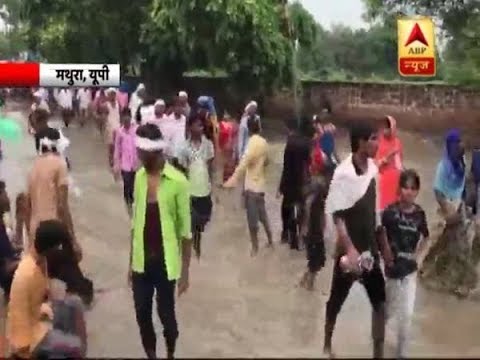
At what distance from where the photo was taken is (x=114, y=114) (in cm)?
1852

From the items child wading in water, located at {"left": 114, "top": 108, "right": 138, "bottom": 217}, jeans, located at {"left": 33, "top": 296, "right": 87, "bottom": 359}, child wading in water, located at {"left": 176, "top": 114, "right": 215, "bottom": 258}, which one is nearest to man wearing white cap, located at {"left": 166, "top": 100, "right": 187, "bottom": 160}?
child wading in water, located at {"left": 114, "top": 108, "right": 138, "bottom": 217}

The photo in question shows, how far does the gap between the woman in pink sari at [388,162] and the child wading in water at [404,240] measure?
110 inches

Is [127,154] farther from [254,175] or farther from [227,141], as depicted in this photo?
[227,141]

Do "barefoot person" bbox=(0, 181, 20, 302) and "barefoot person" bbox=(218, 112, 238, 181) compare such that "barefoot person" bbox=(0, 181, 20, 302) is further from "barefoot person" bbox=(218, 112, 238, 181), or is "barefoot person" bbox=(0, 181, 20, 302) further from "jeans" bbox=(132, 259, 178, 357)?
"barefoot person" bbox=(218, 112, 238, 181)

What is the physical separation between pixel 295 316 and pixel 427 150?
16197mm

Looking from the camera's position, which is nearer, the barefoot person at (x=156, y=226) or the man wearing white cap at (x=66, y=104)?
the barefoot person at (x=156, y=226)

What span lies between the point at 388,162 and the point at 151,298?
3.99 m

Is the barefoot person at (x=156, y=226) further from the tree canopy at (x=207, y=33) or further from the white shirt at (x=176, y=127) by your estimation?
the tree canopy at (x=207, y=33)

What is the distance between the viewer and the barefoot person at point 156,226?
6879 mm

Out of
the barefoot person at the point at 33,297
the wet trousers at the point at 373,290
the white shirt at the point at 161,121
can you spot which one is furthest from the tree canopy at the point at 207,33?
the barefoot person at the point at 33,297

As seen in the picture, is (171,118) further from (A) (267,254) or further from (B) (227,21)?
(B) (227,21)

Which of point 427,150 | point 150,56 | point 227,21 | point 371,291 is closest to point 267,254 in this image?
point 371,291

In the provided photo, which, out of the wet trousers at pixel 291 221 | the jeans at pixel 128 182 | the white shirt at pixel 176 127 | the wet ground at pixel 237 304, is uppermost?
the white shirt at pixel 176 127

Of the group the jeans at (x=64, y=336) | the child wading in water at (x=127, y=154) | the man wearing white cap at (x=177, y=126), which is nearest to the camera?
the jeans at (x=64, y=336)
